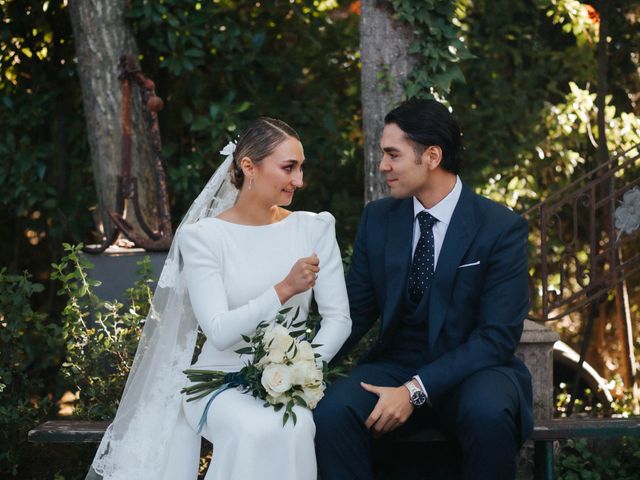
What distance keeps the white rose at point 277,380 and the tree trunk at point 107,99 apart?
7.86 feet

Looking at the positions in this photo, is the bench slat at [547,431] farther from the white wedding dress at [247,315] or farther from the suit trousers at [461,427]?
the white wedding dress at [247,315]

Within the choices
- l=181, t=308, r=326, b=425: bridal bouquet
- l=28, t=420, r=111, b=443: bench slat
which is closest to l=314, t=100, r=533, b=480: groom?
l=181, t=308, r=326, b=425: bridal bouquet

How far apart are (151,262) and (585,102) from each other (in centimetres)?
342

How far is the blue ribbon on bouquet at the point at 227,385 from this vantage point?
3598 millimetres

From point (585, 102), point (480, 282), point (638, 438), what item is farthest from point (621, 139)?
point (480, 282)

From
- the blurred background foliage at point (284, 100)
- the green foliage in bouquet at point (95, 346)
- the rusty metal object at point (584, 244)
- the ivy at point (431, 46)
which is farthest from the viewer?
the blurred background foliage at point (284, 100)

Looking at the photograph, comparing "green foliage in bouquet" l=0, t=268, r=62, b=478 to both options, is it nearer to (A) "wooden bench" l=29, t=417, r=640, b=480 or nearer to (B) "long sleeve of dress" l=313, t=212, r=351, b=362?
(A) "wooden bench" l=29, t=417, r=640, b=480

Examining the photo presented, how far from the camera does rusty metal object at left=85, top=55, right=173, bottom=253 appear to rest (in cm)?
506

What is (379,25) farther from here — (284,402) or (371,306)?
(284,402)

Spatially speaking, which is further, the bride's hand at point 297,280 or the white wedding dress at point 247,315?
the bride's hand at point 297,280

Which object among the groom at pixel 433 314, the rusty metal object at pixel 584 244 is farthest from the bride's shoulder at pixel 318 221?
the rusty metal object at pixel 584 244

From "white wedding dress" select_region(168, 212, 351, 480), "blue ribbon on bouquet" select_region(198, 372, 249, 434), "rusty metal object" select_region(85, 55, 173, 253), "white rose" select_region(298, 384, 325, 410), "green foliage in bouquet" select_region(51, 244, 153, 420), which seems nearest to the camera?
"white wedding dress" select_region(168, 212, 351, 480)

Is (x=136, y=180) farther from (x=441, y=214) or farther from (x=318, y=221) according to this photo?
(x=441, y=214)

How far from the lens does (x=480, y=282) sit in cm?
377
